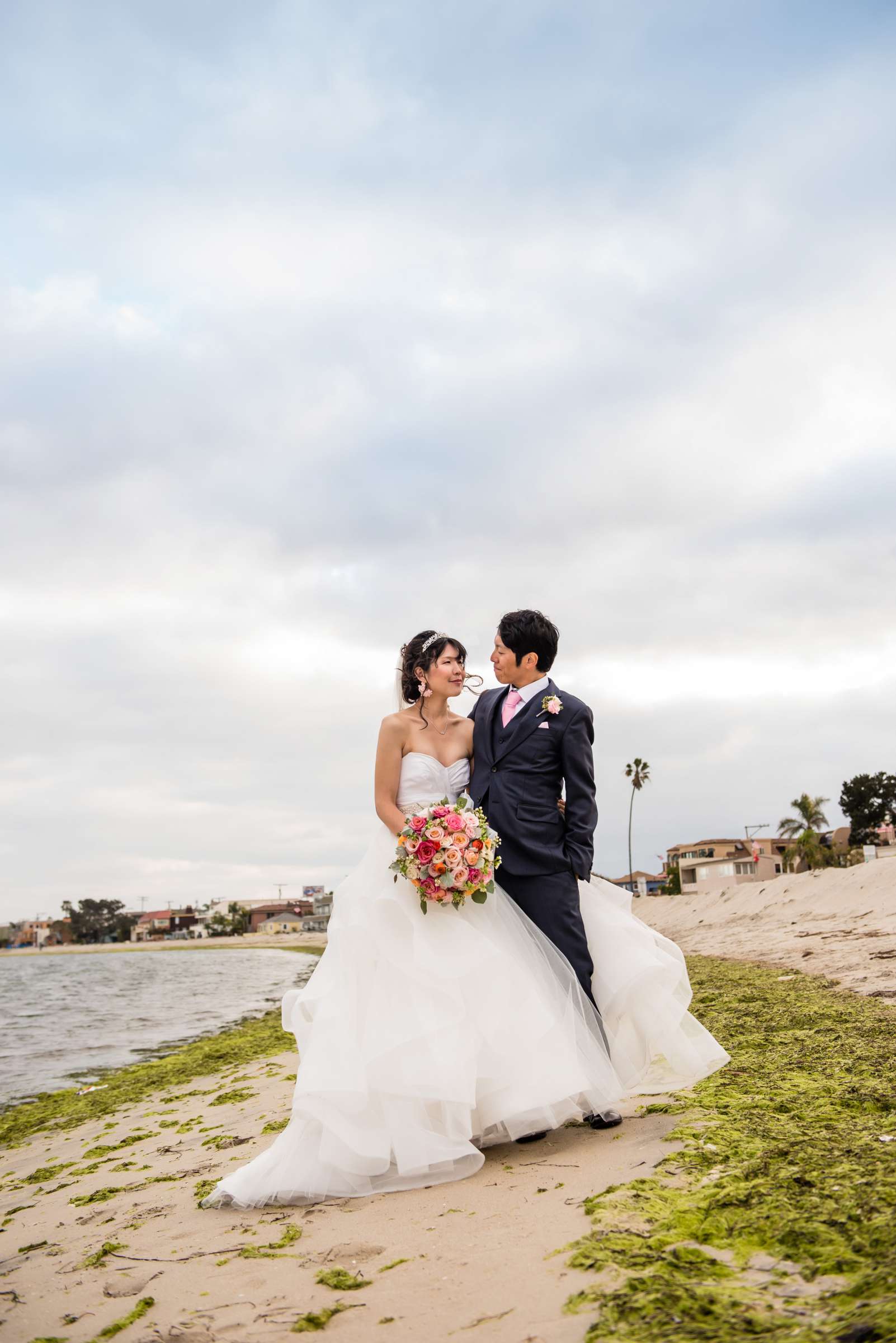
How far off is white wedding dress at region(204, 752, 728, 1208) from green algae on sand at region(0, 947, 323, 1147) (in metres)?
5.44

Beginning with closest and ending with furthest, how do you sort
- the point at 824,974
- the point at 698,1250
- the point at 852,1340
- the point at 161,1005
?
the point at 852,1340
the point at 698,1250
the point at 824,974
the point at 161,1005

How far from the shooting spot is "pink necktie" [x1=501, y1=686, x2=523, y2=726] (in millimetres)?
5508

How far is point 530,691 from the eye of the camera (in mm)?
5496

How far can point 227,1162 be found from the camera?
573cm

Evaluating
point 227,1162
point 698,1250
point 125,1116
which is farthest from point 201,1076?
point 698,1250

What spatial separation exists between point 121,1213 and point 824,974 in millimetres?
9242

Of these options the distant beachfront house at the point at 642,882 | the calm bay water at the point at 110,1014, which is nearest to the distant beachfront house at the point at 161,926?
the distant beachfront house at the point at 642,882

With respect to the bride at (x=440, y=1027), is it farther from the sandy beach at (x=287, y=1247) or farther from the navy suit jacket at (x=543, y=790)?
the navy suit jacket at (x=543, y=790)

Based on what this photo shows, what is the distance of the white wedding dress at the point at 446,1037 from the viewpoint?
14.4 feet

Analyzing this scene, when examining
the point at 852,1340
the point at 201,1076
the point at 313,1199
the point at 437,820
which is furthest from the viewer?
the point at 201,1076

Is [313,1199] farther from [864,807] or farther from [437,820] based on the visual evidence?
[864,807]

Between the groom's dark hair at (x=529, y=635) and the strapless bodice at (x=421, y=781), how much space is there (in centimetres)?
80

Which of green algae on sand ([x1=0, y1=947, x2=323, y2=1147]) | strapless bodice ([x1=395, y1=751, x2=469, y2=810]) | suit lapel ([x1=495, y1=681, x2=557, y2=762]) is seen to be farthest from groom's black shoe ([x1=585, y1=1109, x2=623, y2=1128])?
green algae on sand ([x1=0, y1=947, x2=323, y2=1147])

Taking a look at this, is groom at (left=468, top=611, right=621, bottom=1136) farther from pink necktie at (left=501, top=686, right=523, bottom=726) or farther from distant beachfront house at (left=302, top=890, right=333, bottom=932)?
distant beachfront house at (left=302, top=890, right=333, bottom=932)
